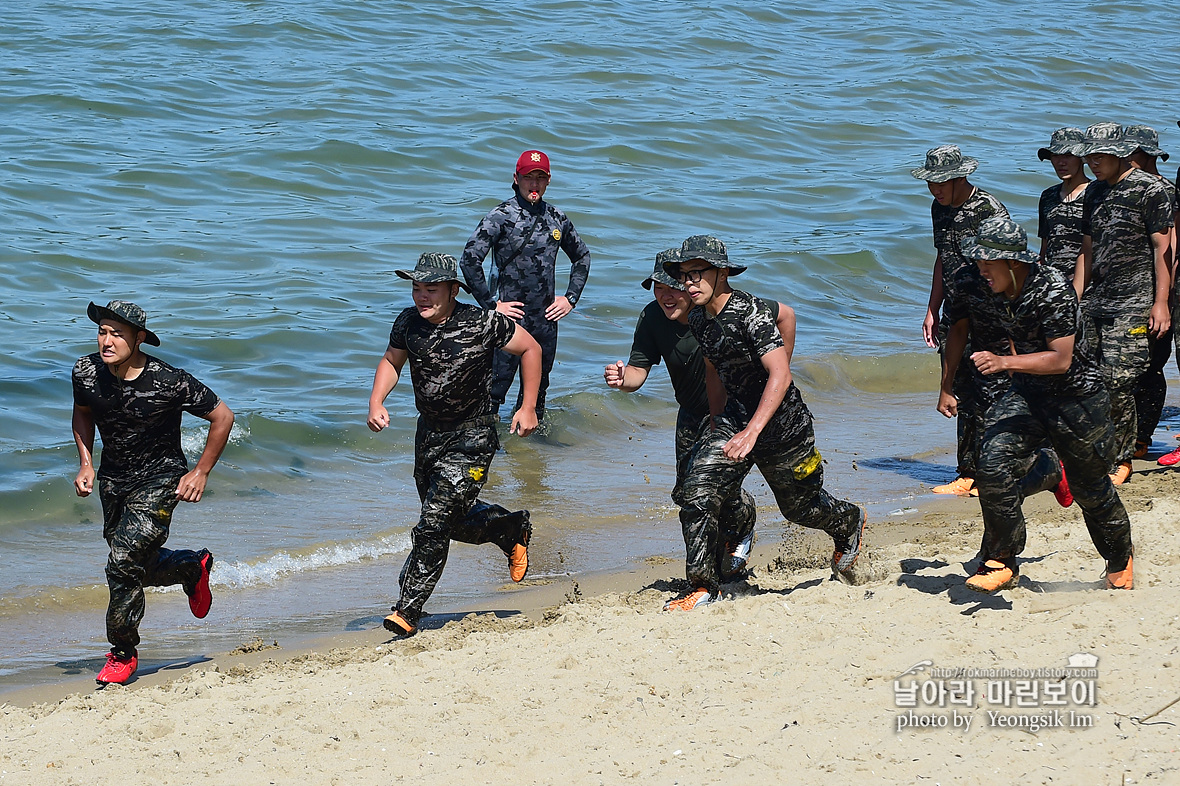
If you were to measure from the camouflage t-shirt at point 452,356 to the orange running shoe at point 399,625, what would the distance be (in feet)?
3.29

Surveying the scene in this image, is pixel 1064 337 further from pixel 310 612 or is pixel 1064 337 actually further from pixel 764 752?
pixel 310 612

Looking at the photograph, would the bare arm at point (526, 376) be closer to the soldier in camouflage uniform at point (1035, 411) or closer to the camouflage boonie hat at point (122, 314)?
the camouflage boonie hat at point (122, 314)

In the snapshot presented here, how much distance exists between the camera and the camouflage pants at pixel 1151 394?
29.5ft

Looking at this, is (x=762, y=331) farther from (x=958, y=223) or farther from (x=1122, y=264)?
(x=1122, y=264)

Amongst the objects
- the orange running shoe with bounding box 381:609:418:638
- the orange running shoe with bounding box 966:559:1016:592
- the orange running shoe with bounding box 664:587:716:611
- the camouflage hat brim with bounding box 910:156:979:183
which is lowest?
the orange running shoe with bounding box 381:609:418:638

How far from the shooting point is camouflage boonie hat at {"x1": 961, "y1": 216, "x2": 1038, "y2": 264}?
18.3 feet

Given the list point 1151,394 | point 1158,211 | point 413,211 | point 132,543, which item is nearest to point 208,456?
point 132,543

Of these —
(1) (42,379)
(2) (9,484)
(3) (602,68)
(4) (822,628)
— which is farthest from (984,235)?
(3) (602,68)

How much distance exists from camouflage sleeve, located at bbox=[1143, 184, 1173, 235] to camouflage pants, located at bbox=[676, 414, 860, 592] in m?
2.78

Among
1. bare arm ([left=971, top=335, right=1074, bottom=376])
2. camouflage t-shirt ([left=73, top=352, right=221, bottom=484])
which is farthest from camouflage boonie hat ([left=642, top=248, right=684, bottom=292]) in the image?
camouflage t-shirt ([left=73, top=352, right=221, bottom=484])

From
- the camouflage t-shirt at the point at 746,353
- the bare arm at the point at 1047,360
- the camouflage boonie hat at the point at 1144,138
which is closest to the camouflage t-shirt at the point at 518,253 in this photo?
the camouflage t-shirt at the point at 746,353

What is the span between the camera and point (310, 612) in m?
7.59

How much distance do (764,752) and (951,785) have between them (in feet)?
2.14

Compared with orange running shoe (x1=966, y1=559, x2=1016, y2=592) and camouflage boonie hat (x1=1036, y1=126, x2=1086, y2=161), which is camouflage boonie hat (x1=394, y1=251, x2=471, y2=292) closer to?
orange running shoe (x1=966, y1=559, x2=1016, y2=592)
